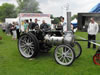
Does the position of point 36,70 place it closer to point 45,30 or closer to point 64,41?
point 64,41

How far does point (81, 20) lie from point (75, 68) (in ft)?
59.1

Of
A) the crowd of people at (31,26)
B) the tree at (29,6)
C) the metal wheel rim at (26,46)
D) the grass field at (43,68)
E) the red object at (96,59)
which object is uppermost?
the tree at (29,6)

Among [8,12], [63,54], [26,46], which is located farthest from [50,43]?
[8,12]

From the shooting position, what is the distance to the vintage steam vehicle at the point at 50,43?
14.9 ft

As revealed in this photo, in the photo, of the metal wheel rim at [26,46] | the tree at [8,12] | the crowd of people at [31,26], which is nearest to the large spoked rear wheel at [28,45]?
the metal wheel rim at [26,46]

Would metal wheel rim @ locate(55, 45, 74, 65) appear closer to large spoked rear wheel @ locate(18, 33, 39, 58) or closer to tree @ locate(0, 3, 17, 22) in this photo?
large spoked rear wheel @ locate(18, 33, 39, 58)

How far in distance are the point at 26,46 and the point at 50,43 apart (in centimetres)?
98

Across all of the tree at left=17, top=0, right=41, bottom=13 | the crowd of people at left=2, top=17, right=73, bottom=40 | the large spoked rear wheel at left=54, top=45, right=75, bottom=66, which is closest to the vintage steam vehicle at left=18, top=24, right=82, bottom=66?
the large spoked rear wheel at left=54, top=45, right=75, bottom=66

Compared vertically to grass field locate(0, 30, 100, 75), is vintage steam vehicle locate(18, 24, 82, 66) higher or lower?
higher

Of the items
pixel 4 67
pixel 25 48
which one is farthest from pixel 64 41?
pixel 4 67

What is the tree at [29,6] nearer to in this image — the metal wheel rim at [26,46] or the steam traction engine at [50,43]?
the metal wheel rim at [26,46]

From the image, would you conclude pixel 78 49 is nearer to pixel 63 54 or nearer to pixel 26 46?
pixel 63 54

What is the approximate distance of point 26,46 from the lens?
5.36m

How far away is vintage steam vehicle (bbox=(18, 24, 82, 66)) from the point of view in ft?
14.9
